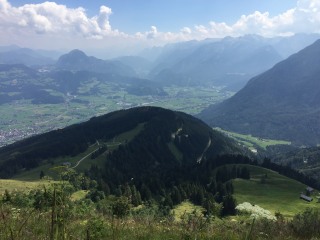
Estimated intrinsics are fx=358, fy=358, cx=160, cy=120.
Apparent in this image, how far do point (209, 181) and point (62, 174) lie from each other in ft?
552

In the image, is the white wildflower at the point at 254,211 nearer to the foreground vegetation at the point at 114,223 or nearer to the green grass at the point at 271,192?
the foreground vegetation at the point at 114,223

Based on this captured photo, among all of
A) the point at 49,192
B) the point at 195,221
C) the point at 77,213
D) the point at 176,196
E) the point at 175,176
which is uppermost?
the point at 49,192

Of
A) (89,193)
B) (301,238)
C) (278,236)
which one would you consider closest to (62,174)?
(278,236)

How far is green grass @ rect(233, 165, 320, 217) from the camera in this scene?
126863 mm

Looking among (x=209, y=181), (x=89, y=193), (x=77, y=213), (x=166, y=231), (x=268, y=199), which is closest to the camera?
(x=166, y=231)

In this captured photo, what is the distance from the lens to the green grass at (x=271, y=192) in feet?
416

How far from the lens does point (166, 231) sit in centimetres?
1197

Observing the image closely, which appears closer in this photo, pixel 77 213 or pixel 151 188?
pixel 77 213

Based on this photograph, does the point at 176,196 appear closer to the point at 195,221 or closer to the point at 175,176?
the point at 175,176

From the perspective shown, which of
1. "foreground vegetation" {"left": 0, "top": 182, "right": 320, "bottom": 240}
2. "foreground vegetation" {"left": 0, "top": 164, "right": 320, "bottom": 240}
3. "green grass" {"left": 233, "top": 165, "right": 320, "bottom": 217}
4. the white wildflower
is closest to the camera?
"foreground vegetation" {"left": 0, "top": 164, "right": 320, "bottom": 240}

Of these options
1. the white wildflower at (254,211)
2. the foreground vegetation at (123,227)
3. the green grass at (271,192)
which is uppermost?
the white wildflower at (254,211)

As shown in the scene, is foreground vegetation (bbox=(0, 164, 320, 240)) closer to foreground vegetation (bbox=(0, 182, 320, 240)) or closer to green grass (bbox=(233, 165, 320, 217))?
foreground vegetation (bbox=(0, 182, 320, 240))

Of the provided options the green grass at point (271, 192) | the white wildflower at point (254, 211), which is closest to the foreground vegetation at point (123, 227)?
the white wildflower at point (254, 211)

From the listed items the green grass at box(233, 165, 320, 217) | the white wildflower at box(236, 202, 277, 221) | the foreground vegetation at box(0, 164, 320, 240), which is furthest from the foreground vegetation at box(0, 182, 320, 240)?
the green grass at box(233, 165, 320, 217)
